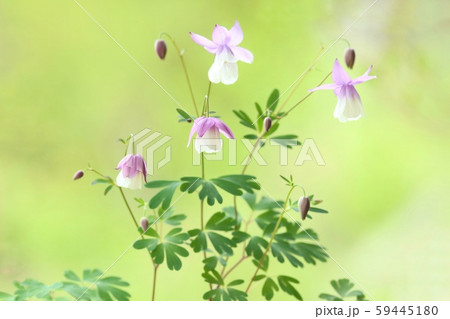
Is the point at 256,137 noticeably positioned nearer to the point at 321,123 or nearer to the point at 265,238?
the point at 265,238

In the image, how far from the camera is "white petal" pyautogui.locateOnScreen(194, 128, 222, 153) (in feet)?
3.84

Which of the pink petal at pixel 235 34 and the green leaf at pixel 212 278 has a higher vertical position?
the pink petal at pixel 235 34

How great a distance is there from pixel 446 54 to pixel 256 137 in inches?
39.2

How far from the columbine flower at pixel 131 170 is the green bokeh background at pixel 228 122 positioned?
62cm

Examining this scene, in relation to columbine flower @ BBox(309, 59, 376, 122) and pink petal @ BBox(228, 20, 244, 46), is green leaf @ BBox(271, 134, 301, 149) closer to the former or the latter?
columbine flower @ BBox(309, 59, 376, 122)

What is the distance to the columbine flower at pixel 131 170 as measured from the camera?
1222 mm

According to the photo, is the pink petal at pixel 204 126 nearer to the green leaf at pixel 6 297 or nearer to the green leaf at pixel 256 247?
the green leaf at pixel 256 247

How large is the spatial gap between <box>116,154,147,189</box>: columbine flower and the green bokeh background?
620 millimetres

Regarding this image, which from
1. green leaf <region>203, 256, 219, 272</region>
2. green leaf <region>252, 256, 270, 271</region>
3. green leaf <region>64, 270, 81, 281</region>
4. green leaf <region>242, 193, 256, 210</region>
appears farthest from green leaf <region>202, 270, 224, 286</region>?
green leaf <region>64, 270, 81, 281</region>

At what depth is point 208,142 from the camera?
3.85 feet

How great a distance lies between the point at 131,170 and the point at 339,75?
1.75 ft

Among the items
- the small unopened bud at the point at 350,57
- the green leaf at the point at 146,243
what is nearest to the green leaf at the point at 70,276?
the green leaf at the point at 146,243

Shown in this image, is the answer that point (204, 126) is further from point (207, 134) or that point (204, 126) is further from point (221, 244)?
point (221, 244)
